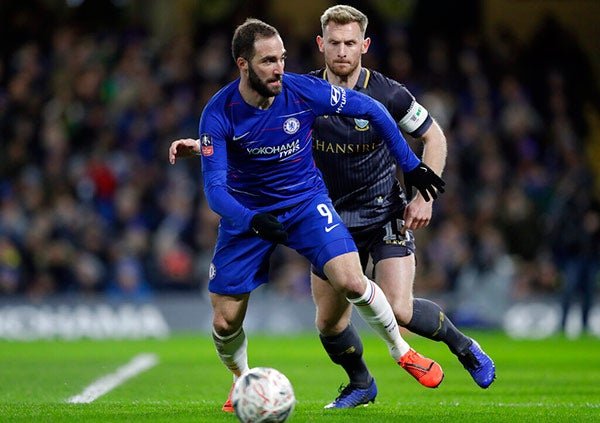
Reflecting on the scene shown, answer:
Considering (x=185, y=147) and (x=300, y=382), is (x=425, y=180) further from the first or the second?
(x=300, y=382)

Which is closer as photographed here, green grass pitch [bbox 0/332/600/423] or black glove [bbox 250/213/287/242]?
black glove [bbox 250/213/287/242]

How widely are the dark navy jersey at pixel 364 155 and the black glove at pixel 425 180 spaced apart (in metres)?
0.58

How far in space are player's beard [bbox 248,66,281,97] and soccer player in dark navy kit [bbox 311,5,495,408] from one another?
842 millimetres

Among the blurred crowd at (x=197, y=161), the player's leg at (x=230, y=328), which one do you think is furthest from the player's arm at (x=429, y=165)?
the blurred crowd at (x=197, y=161)

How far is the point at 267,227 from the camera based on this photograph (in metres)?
7.26

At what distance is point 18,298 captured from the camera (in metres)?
18.5

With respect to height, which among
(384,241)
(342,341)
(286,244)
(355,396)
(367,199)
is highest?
(367,199)

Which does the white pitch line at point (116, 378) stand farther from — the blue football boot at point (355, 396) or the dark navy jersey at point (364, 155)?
the dark navy jersey at point (364, 155)

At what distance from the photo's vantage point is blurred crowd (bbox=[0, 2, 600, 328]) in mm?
18688

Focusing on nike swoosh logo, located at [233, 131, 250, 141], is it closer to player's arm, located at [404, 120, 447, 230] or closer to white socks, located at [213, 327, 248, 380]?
player's arm, located at [404, 120, 447, 230]

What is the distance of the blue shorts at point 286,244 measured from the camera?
765cm

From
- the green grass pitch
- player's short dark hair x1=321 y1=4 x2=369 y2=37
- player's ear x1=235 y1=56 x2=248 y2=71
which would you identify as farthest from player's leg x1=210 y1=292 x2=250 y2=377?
player's short dark hair x1=321 y1=4 x2=369 y2=37

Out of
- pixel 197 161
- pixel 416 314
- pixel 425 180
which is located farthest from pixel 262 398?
pixel 197 161

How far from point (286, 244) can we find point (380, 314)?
2.50 ft
